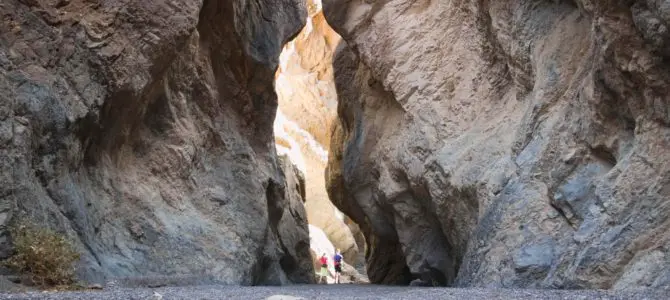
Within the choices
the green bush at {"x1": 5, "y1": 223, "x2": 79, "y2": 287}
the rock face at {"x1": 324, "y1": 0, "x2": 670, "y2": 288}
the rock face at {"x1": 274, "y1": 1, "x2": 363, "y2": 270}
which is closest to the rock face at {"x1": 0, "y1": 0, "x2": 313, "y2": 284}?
the green bush at {"x1": 5, "y1": 223, "x2": 79, "y2": 287}

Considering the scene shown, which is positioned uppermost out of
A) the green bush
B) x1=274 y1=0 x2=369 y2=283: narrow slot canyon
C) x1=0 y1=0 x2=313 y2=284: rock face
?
x1=274 y1=0 x2=369 y2=283: narrow slot canyon

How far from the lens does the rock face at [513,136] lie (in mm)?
8750

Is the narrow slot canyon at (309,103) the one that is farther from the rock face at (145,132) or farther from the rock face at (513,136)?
the rock face at (145,132)

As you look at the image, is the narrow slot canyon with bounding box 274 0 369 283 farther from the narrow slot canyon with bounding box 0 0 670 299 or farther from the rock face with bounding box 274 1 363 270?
the narrow slot canyon with bounding box 0 0 670 299

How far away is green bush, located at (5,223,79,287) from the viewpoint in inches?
333

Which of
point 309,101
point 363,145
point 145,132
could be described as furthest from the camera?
point 309,101

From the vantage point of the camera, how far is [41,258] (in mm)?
8523

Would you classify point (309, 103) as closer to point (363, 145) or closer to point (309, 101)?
point (309, 101)

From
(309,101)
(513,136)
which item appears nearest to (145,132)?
(513,136)

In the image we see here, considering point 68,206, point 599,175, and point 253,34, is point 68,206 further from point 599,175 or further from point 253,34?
point 253,34

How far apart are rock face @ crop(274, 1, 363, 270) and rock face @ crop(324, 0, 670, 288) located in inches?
987

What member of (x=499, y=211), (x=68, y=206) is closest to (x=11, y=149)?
(x=68, y=206)

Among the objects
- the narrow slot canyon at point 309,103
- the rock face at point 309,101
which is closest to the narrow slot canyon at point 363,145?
the narrow slot canyon at point 309,103

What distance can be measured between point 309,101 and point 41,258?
41.4m
